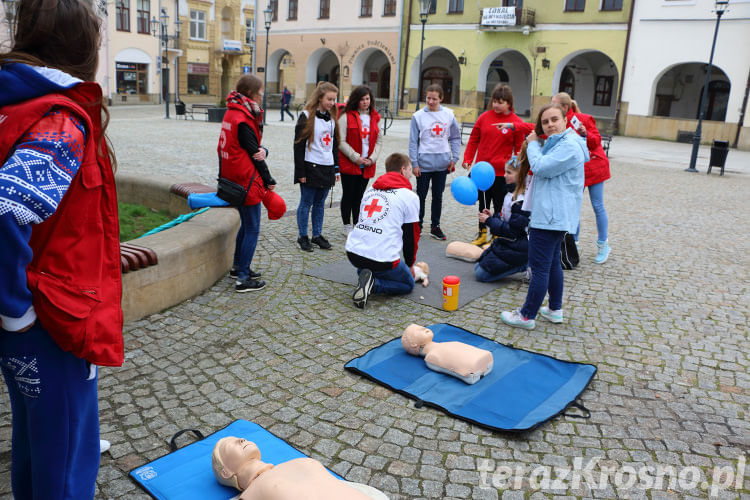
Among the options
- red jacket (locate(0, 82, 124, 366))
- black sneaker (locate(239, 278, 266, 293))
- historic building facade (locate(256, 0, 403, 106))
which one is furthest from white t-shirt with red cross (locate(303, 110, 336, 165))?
historic building facade (locate(256, 0, 403, 106))

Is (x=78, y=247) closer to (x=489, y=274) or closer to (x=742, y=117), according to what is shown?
(x=489, y=274)

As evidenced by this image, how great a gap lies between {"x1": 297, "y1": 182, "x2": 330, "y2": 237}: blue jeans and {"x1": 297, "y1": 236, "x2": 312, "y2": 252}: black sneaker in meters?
0.05

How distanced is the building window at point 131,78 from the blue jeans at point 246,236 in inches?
1566

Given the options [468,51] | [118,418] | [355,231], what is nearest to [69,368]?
[118,418]

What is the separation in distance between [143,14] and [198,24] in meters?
5.24

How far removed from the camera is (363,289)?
16.6 feet

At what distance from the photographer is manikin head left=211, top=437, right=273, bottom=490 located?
2703 mm

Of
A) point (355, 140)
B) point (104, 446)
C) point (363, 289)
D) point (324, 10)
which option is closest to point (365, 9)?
point (324, 10)

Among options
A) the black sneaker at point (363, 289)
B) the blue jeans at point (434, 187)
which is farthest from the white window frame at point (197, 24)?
the black sneaker at point (363, 289)

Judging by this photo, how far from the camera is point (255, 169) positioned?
201 inches

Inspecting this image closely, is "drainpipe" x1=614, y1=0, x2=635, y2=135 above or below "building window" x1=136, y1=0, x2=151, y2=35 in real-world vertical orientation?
below

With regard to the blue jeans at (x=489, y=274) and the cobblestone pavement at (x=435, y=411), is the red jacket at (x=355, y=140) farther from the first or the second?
the blue jeans at (x=489, y=274)

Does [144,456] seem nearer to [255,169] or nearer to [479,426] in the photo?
[479,426]

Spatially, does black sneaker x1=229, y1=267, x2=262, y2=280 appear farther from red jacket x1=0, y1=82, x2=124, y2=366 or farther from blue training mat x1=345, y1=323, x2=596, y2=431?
red jacket x1=0, y1=82, x2=124, y2=366
